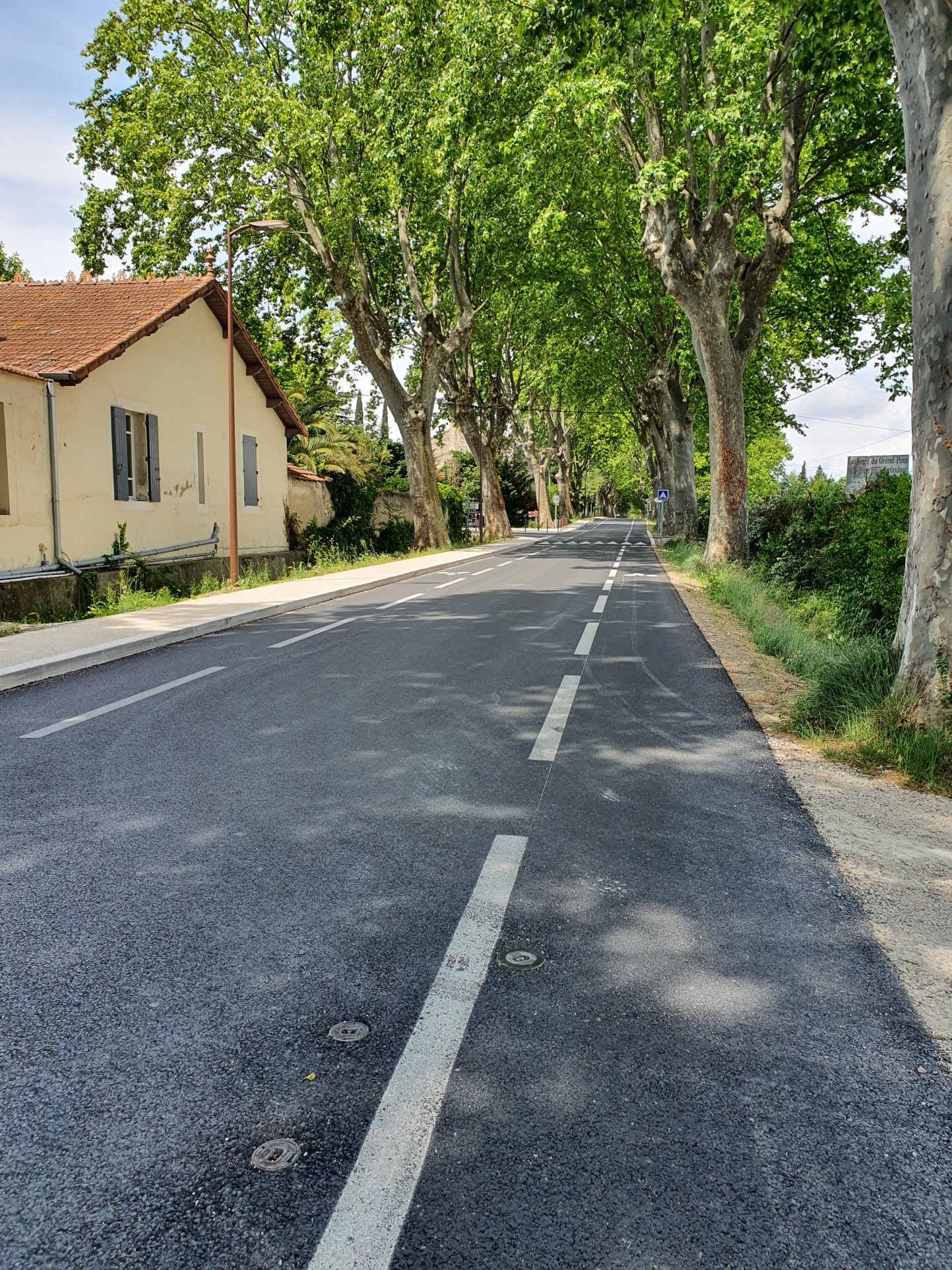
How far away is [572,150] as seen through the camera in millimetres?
24969

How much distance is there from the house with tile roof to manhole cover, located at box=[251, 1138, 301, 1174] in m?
A: 13.9

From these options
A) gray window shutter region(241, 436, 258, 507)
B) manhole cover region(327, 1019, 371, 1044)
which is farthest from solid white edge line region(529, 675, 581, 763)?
gray window shutter region(241, 436, 258, 507)

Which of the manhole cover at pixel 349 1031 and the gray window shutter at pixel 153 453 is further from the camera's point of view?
the gray window shutter at pixel 153 453

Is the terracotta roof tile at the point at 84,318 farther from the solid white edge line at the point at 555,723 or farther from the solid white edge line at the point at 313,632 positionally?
the solid white edge line at the point at 555,723

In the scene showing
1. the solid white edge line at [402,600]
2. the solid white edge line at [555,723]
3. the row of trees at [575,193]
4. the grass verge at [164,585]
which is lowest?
the solid white edge line at [555,723]

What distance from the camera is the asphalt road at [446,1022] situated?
2.03 m

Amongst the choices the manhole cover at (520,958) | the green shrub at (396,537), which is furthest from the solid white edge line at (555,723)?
the green shrub at (396,537)

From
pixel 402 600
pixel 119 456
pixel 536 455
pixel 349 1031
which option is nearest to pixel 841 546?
pixel 402 600

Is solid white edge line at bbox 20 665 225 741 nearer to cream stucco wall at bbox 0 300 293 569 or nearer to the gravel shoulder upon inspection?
the gravel shoulder

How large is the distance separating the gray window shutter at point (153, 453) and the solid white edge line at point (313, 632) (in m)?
7.84

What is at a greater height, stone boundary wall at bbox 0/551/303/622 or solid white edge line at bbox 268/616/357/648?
stone boundary wall at bbox 0/551/303/622

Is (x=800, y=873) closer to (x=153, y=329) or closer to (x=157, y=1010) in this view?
(x=157, y=1010)

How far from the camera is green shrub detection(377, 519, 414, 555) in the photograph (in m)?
33.2

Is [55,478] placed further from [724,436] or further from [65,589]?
[724,436]
